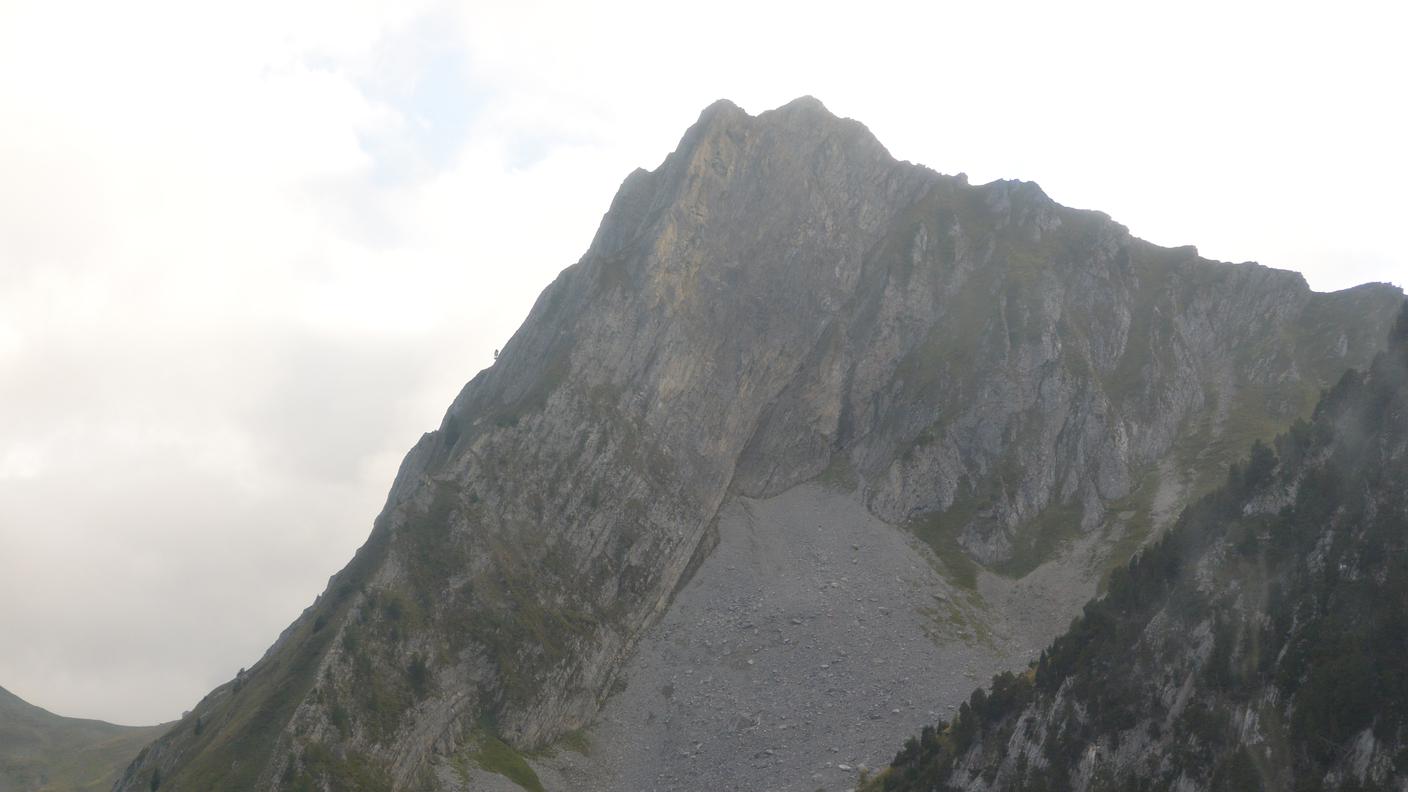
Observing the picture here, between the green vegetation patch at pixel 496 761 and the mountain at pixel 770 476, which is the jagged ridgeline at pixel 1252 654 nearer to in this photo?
the mountain at pixel 770 476

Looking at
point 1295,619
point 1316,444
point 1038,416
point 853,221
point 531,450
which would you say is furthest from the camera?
point 853,221

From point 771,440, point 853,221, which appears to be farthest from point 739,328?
point 853,221

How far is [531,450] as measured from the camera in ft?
430

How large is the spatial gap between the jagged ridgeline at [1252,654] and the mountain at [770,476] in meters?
26.1

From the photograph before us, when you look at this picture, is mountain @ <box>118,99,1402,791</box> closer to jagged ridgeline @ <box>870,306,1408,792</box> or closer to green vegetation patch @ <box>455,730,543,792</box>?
green vegetation patch @ <box>455,730,543,792</box>

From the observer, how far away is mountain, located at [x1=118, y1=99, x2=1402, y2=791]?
338 feet

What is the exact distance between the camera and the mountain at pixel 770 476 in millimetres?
103062

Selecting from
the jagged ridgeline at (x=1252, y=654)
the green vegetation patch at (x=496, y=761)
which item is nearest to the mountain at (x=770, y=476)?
the green vegetation patch at (x=496, y=761)

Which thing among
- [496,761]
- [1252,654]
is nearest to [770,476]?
[496,761]

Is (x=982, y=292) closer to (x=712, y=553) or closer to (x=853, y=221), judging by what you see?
(x=853, y=221)

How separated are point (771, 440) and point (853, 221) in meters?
43.8

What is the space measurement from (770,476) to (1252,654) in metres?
87.6

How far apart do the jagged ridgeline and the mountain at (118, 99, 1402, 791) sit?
26.1 m

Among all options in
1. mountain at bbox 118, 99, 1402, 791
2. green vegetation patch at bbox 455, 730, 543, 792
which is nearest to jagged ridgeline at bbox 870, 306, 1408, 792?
mountain at bbox 118, 99, 1402, 791
